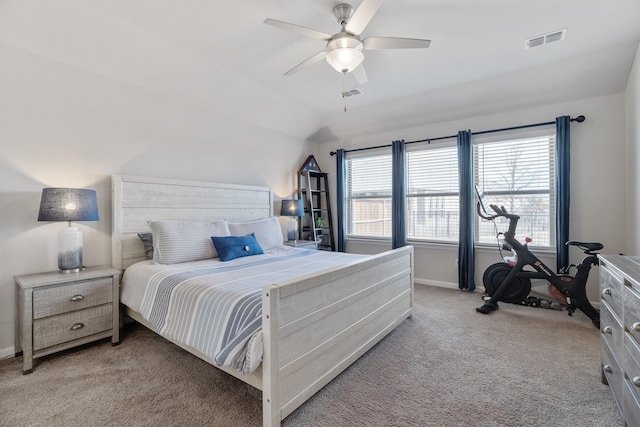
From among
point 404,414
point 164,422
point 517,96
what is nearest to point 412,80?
point 517,96

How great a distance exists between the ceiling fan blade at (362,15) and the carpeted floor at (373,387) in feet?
8.14

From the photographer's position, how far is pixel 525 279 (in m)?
3.49

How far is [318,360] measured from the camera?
1828 millimetres

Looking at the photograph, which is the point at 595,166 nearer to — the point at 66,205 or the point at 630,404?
the point at 630,404

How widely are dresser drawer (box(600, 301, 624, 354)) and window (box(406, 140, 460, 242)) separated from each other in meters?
2.52

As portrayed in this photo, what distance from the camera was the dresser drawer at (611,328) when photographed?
158cm

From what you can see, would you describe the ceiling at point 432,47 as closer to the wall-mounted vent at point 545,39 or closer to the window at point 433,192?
the wall-mounted vent at point 545,39

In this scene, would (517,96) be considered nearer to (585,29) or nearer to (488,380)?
(585,29)

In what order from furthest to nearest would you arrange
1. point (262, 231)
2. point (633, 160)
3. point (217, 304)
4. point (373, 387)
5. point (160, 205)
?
point (262, 231)
point (160, 205)
point (633, 160)
point (373, 387)
point (217, 304)

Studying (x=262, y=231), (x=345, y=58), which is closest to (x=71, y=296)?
(x=262, y=231)

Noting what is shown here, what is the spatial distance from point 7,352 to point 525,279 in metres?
5.17

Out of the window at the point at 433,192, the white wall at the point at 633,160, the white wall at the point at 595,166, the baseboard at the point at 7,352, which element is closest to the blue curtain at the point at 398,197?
the window at the point at 433,192

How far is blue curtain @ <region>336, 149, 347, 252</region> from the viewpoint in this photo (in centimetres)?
538

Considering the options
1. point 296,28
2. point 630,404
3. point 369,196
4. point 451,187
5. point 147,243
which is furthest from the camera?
point 369,196
